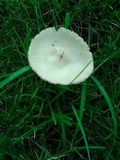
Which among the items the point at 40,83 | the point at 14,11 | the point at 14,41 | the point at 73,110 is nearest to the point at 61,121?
the point at 73,110

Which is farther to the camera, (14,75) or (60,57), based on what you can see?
(60,57)

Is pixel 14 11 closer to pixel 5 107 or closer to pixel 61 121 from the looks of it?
pixel 5 107

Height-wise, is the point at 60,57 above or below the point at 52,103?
above
